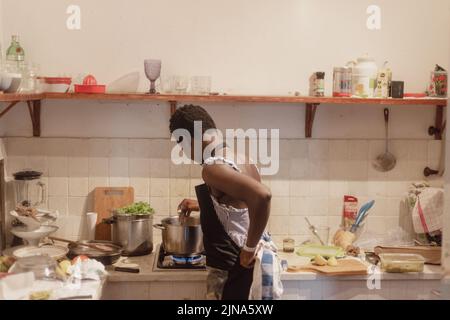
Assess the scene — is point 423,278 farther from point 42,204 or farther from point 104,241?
point 42,204

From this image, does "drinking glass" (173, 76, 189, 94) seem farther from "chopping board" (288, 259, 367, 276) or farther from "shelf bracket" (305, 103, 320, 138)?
"chopping board" (288, 259, 367, 276)

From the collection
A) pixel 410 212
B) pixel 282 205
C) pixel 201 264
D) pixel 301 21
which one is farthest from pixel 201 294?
pixel 301 21

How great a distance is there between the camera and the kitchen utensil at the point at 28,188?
3.27 metres

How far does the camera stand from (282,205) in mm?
3535

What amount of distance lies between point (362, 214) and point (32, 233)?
177 centimetres

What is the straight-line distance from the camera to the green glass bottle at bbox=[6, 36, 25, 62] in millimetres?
3283

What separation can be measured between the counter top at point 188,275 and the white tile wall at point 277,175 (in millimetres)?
454

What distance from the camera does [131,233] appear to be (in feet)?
10.5

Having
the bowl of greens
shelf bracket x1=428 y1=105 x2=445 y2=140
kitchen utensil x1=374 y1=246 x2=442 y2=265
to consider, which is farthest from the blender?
shelf bracket x1=428 y1=105 x2=445 y2=140

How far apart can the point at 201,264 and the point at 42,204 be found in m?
0.99

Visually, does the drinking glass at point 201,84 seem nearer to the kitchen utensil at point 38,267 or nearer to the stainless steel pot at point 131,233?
the stainless steel pot at point 131,233

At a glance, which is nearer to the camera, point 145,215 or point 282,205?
point 145,215

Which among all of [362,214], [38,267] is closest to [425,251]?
[362,214]

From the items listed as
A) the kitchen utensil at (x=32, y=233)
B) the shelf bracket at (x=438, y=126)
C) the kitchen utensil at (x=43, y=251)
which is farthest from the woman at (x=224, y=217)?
the shelf bracket at (x=438, y=126)
